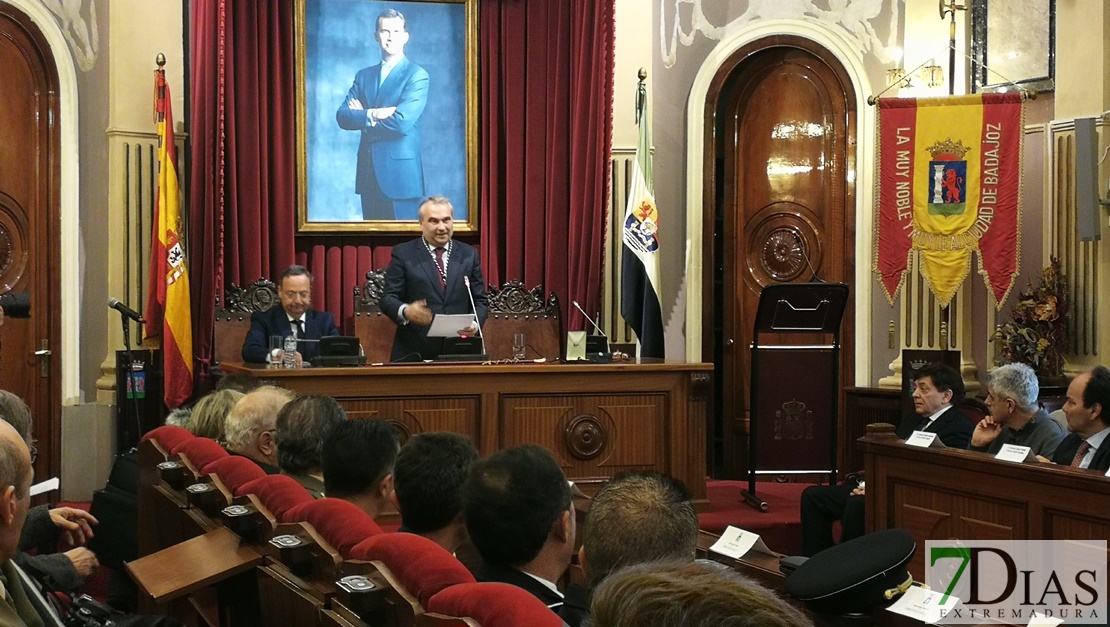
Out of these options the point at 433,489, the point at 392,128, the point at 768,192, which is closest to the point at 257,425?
the point at 433,489

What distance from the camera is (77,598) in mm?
2701

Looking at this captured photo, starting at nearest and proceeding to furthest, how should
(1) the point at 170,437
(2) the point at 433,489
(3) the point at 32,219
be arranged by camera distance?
(2) the point at 433,489
(1) the point at 170,437
(3) the point at 32,219

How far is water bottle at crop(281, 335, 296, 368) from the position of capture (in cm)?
569

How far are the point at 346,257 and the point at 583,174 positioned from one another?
160 centimetres

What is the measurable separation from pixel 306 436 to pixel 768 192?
5.18 m

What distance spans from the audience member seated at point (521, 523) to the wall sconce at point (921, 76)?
18.5 ft

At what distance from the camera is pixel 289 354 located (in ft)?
18.7

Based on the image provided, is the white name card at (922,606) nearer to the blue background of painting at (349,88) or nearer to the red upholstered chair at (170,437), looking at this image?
the red upholstered chair at (170,437)

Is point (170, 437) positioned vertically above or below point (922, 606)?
above

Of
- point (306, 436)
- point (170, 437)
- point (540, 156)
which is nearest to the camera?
point (306, 436)

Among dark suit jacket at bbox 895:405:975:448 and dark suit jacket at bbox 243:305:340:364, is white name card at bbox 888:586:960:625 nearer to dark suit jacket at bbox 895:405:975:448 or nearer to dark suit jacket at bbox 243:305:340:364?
dark suit jacket at bbox 895:405:975:448

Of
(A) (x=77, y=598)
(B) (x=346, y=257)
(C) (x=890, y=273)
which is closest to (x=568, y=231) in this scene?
(B) (x=346, y=257)

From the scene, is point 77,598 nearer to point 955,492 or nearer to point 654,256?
point 955,492

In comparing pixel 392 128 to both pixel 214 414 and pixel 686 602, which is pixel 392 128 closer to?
pixel 214 414
